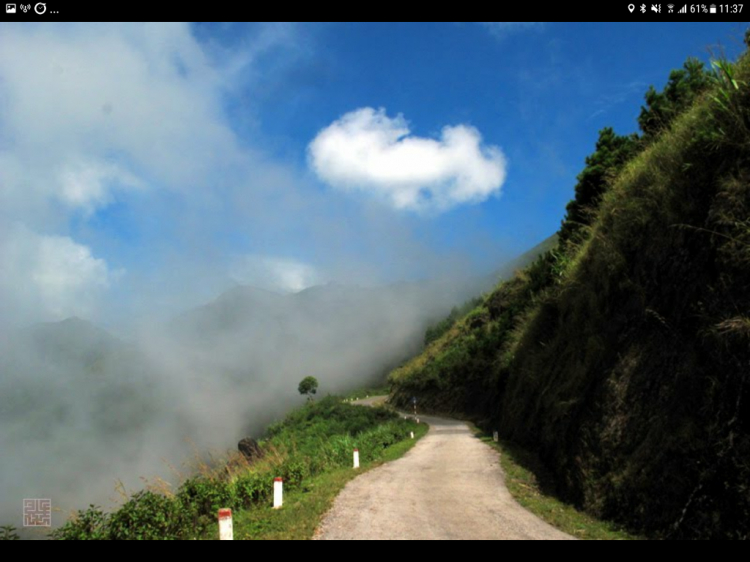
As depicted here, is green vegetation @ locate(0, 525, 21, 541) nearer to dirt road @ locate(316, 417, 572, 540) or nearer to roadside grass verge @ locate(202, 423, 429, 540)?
roadside grass verge @ locate(202, 423, 429, 540)

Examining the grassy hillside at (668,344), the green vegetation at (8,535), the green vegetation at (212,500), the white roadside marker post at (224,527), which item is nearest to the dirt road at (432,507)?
the green vegetation at (212,500)

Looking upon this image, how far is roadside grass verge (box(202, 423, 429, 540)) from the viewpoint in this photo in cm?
719

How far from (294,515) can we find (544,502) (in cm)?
549

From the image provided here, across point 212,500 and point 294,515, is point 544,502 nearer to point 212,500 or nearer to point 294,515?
point 294,515

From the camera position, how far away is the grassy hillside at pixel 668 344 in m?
6.29

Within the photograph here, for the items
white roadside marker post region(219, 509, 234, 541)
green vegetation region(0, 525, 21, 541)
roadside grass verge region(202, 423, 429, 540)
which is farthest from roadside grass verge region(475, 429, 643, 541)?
green vegetation region(0, 525, 21, 541)

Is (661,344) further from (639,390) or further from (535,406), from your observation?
(535,406)

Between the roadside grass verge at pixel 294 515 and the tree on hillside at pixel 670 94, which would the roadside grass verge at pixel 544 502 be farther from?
the tree on hillside at pixel 670 94

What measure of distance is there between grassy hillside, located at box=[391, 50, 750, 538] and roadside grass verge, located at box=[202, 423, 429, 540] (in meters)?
5.41

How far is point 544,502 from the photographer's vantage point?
9.56m

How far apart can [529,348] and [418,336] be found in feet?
532

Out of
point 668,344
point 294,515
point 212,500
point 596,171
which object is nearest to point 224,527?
point 294,515

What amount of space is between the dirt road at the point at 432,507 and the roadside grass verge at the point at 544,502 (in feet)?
0.94
